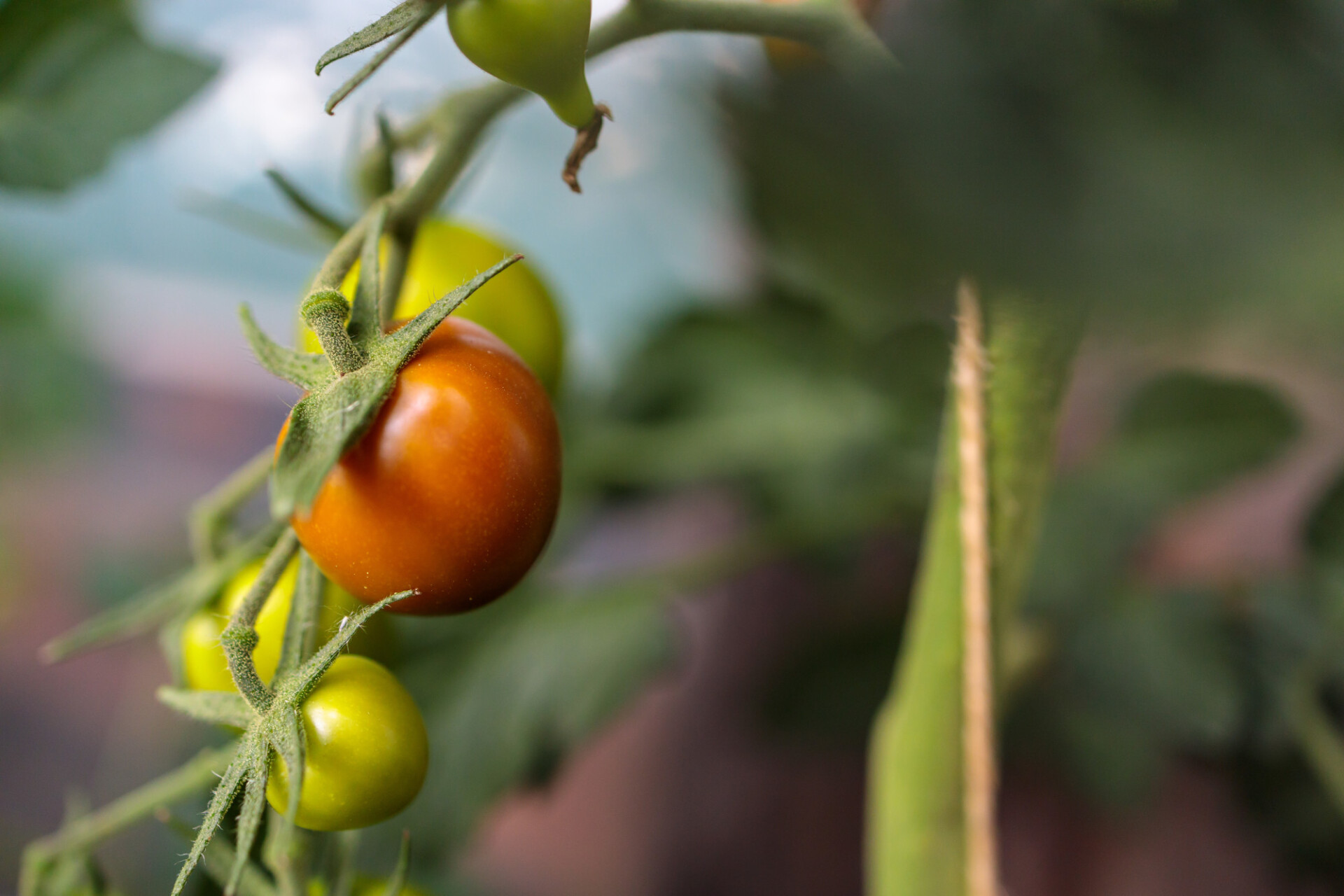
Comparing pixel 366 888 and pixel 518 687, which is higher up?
pixel 366 888

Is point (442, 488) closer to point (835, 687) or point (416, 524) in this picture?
point (416, 524)

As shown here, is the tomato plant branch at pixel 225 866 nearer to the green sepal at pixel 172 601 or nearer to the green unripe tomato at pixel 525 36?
the green sepal at pixel 172 601

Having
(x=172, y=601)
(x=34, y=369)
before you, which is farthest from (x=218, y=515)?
(x=34, y=369)

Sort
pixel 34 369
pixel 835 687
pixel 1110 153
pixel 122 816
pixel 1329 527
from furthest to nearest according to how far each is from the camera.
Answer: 1. pixel 34 369
2. pixel 835 687
3. pixel 1329 527
4. pixel 122 816
5. pixel 1110 153

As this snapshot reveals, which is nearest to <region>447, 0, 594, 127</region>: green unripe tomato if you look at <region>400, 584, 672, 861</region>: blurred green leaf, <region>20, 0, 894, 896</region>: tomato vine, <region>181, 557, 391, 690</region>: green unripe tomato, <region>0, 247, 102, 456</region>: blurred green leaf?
<region>20, 0, 894, 896</region>: tomato vine

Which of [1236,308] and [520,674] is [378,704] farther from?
[520,674]

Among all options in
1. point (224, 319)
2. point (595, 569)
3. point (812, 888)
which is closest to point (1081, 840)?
point (812, 888)
